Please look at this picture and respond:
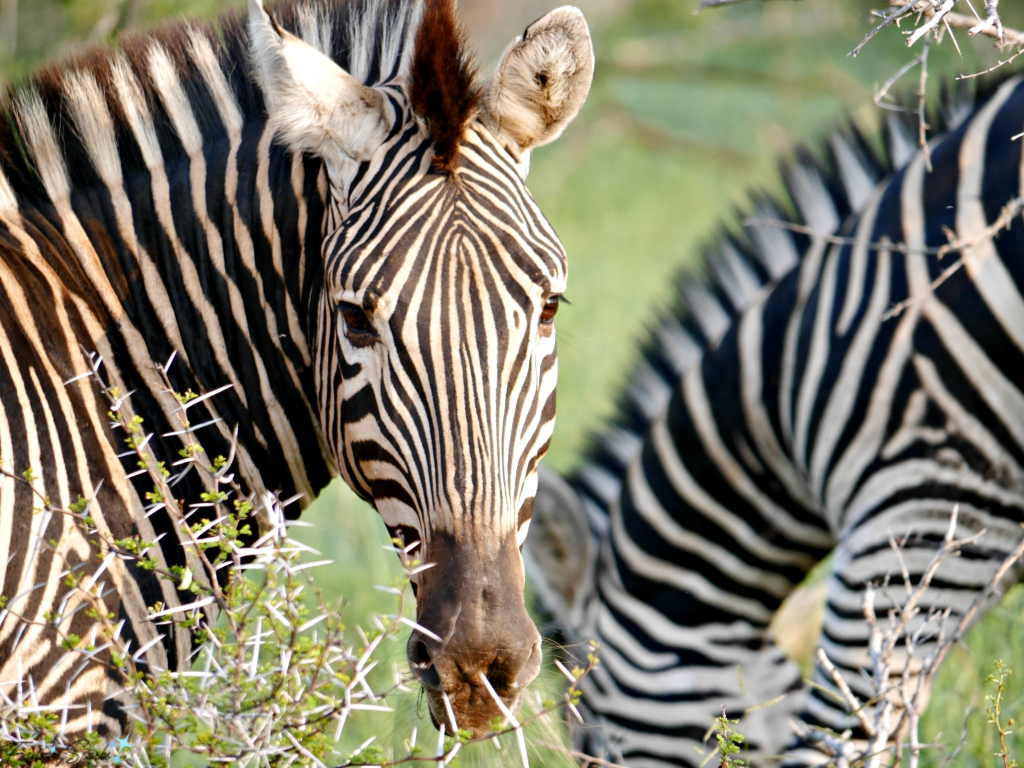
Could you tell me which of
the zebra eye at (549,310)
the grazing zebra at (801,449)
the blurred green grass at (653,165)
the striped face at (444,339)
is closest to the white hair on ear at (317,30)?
the striped face at (444,339)

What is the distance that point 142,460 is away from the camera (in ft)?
7.07

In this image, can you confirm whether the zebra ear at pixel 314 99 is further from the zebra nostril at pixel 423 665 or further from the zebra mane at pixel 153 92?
the zebra nostril at pixel 423 665

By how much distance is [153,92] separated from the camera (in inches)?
111

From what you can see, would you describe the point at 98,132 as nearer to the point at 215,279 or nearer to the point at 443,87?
the point at 215,279

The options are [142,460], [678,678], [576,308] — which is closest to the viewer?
[142,460]

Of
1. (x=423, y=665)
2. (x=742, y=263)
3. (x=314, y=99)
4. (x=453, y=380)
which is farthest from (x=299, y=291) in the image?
(x=742, y=263)

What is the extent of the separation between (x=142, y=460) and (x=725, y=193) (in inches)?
629

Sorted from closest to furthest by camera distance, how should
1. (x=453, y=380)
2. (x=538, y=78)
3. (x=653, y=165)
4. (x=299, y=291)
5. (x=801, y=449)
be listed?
(x=453, y=380) → (x=538, y=78) → (x=299, y=291) → (x=801, y=449) → (x=653, y=165)

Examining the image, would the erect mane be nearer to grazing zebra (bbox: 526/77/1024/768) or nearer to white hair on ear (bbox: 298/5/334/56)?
white hair on ear (bbox: 298/5/334/56)

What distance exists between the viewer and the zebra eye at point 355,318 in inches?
92.1

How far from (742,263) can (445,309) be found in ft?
8.94

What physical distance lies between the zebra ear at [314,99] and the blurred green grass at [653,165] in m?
1.51

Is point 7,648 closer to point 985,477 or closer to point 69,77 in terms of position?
point 69,77

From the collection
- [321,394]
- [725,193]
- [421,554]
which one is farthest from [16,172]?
[725,193]
